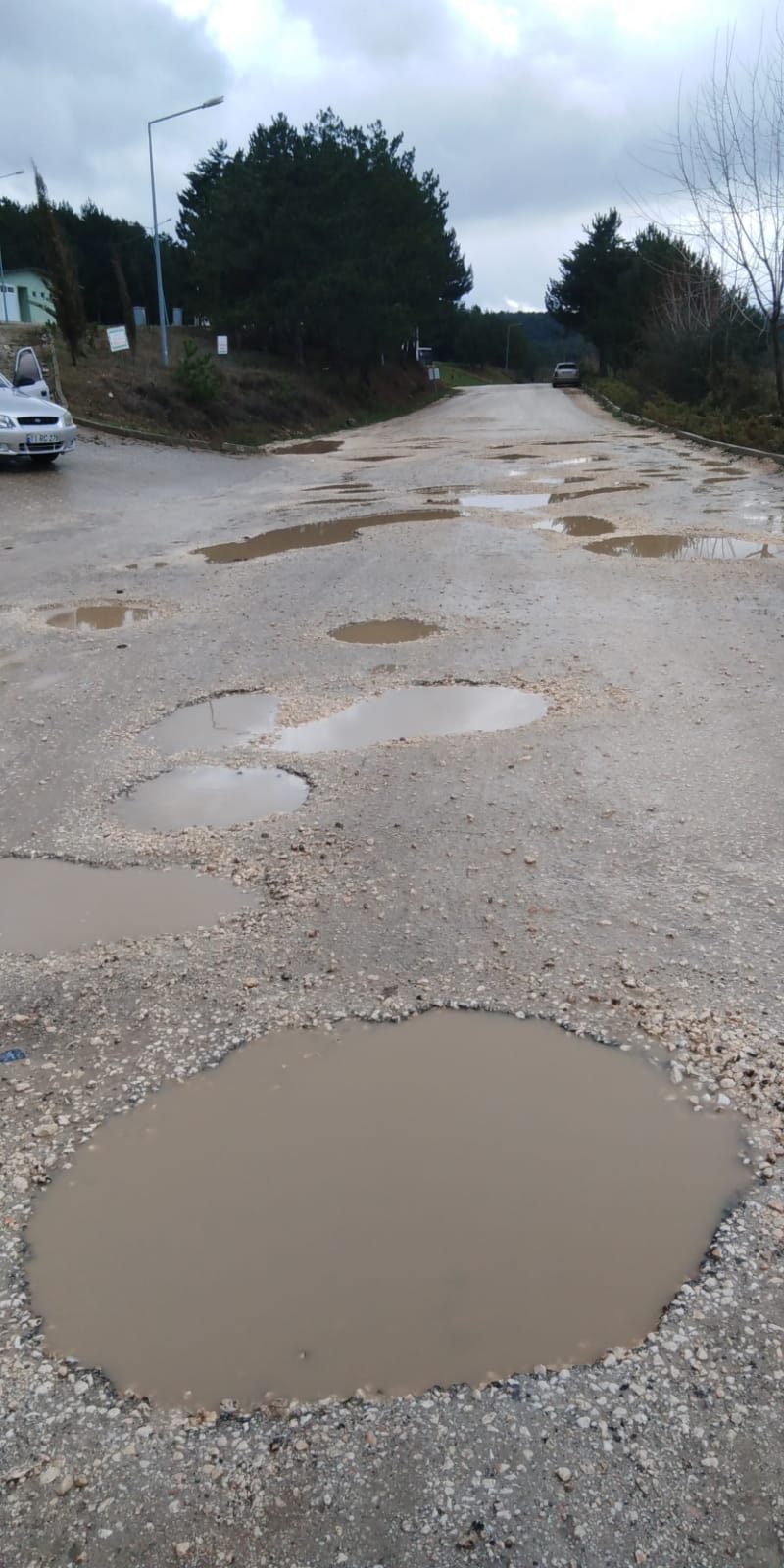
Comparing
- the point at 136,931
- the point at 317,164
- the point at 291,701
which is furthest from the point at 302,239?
the point at 136,931

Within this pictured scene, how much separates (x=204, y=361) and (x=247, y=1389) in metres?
29.6

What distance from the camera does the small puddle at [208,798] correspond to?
512 cm

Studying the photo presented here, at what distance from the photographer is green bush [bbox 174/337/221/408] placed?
28078 millimetres

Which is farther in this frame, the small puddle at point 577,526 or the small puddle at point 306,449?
the small puddle at point 306,449

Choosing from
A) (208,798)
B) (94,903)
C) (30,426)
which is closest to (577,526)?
(208,798)

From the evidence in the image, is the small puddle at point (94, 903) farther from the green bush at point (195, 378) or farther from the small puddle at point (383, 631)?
the green bush at point (195, 378)

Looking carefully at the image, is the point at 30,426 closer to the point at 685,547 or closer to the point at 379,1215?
the point at 685,547

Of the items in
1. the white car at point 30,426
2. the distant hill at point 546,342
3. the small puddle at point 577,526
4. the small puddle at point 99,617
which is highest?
the distant hill at point 546,342

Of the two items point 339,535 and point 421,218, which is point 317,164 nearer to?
point 421,218

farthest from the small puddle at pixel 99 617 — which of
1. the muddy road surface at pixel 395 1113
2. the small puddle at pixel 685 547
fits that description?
the small puddle at pixel 685 547

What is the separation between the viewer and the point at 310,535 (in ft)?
43.8

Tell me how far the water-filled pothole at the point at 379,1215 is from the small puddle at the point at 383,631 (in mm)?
4876

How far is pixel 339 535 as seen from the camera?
43.1ft

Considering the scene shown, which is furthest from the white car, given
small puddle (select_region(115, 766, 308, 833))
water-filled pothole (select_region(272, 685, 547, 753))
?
small puddle (select_region(115, 766, 308, 833))
